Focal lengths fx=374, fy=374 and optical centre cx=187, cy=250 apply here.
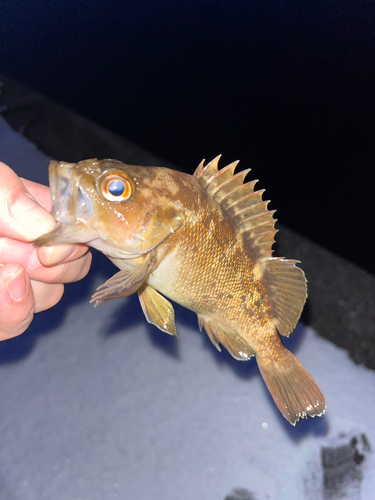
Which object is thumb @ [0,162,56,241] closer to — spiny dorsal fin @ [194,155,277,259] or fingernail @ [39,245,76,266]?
fingernail @ [39,245,76,266]

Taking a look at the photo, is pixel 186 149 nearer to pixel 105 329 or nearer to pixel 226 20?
pixel 226 20

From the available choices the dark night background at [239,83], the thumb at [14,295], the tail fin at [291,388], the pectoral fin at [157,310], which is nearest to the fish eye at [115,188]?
the pectoral fin at [157,310]

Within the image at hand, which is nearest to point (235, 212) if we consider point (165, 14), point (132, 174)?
point (132, 174)

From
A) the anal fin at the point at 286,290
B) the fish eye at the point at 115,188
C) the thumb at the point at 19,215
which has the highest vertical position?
the fish eye at the point at 115,188

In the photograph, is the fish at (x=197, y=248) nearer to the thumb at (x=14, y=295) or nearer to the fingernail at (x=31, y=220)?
the fingernail at (x=31, y=220)

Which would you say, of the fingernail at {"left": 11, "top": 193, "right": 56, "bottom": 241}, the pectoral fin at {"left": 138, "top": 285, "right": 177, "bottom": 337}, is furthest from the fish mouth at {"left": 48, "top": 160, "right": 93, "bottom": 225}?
the pectoral fin at {"left": 138, "top": 285, "right": 177, "bottom": 337}
